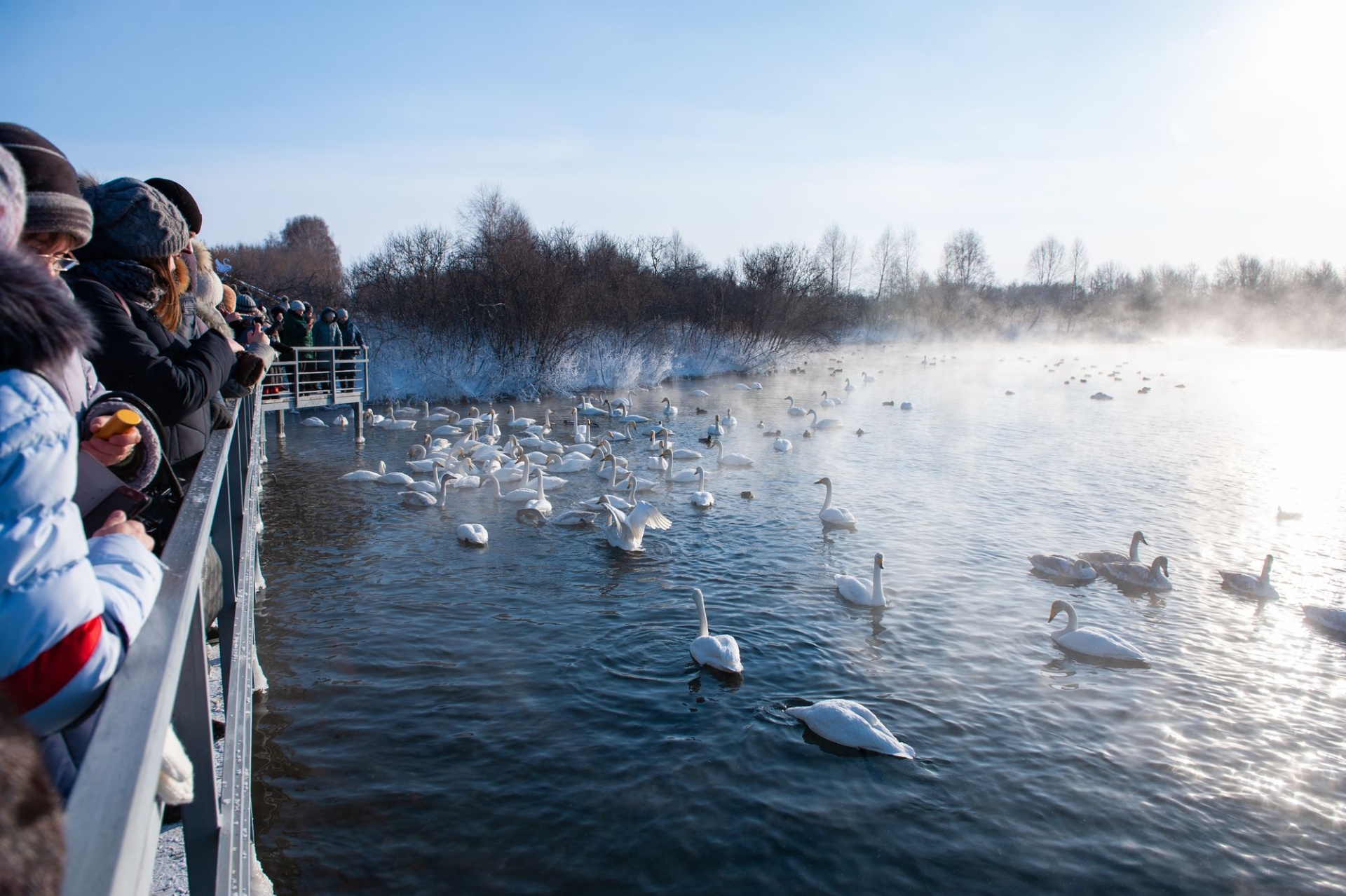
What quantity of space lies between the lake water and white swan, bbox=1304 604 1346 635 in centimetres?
15

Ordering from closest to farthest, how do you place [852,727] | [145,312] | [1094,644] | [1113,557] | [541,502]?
[145,312], [852,727], [1094,644], [1113,557], [541,502]

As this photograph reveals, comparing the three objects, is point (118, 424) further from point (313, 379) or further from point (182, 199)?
point (313, 379)

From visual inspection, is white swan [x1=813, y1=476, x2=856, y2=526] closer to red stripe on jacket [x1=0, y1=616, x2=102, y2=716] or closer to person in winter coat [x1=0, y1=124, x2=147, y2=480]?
person in winter coat [x1=0, y1=124, x2=147, y2=480]

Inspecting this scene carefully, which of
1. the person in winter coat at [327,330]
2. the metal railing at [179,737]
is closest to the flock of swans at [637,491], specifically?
the person in winter coat at [327,330]

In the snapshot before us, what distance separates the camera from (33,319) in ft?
4.57

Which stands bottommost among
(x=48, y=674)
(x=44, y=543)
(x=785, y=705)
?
(x=785, y=705)

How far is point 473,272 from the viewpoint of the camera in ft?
88.9

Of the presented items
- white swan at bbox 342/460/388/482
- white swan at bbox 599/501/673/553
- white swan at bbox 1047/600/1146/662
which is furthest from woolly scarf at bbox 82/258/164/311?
white swan at bbox 342/460/388/482

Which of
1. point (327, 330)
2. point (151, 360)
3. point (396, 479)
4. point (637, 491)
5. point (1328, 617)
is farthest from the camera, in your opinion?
point (327, 330)

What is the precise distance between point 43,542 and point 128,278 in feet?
7.31

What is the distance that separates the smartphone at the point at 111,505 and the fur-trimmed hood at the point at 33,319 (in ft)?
2.83

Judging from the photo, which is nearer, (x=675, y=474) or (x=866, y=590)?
(x=866, y=590)

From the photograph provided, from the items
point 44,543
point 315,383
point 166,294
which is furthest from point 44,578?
point 315,383

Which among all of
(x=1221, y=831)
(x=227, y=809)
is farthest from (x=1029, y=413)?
(x=227, y=809)
